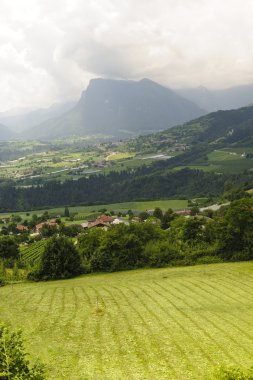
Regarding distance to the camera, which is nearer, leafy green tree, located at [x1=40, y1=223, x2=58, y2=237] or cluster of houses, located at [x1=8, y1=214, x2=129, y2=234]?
leafy green tree, located at [x1=40, y1=223, x2=58, y2=237]

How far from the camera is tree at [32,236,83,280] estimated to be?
2050 inches

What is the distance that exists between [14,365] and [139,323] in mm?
15954

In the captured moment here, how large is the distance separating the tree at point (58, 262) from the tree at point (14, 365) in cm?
3848

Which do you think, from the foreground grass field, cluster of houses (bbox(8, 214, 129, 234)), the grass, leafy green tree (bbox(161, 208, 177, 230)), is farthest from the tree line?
the foreground grass field

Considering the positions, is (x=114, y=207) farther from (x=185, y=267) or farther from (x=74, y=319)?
(x=74, y=319)

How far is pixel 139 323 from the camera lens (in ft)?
93.1

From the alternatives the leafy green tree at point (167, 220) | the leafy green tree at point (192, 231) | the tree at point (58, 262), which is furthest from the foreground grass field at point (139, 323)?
the leafy green tree at point (167, 220)

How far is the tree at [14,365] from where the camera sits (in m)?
13.2

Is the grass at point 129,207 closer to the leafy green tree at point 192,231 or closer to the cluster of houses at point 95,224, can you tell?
the cluster of houses at point 95,224

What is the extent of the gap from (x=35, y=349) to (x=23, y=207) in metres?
157

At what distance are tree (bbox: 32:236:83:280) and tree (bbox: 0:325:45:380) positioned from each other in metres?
38.5

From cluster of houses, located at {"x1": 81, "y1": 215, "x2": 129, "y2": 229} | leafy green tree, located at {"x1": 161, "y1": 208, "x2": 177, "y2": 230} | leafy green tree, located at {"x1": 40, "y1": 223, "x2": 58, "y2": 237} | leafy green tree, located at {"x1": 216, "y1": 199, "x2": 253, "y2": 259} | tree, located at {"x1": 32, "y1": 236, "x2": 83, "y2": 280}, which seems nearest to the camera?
tree, located at {"x1": 32, "y1": 236, "x2": 83, "y2": 280}

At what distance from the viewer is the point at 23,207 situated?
17562 cm

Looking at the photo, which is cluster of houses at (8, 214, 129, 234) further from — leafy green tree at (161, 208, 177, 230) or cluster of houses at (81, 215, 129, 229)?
leafy green tree at (161, 208, 177, 230)
